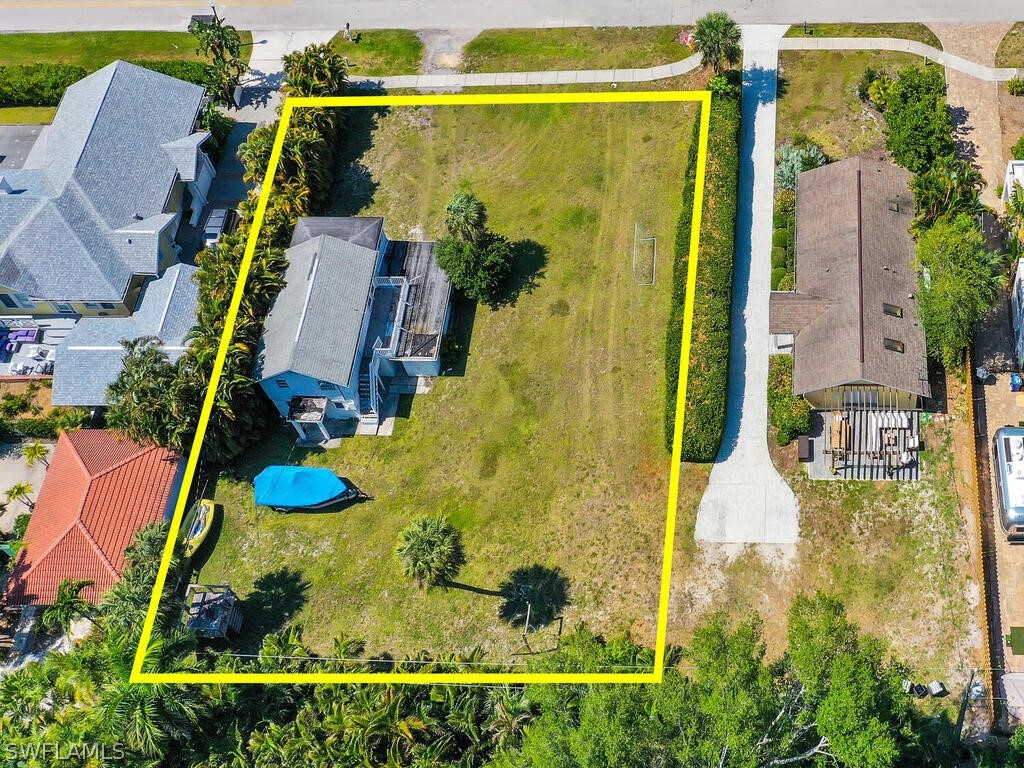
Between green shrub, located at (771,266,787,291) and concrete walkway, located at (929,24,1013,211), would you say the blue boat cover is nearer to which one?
green shrub, located at (771,266,787,291)

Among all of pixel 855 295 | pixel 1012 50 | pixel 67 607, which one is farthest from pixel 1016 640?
pixel 67 607

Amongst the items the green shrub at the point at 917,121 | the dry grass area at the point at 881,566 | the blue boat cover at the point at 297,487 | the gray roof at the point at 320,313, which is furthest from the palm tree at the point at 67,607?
the green shrub at the point at 917,121

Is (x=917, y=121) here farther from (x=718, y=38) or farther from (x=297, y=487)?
(x=297, y=487)

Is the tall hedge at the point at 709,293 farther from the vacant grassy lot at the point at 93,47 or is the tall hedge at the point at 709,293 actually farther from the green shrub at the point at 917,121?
the vacant grassy lot at the point at 93,47

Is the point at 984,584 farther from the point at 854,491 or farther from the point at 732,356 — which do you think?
the point at 732,356

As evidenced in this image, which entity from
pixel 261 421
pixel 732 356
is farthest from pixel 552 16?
pixel 261 421
